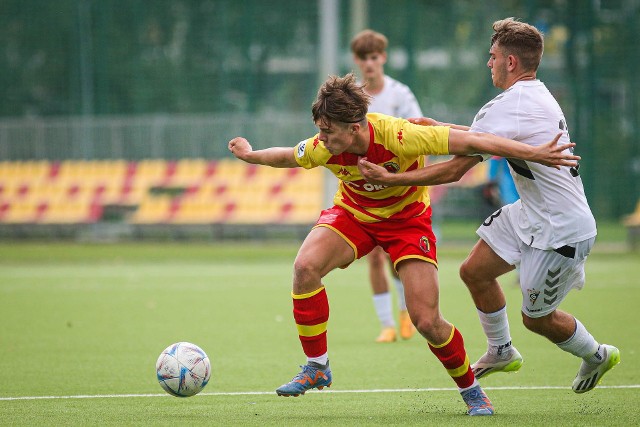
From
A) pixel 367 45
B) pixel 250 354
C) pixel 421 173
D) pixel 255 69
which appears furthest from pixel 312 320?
pixel 255 69

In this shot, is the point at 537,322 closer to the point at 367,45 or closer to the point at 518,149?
the point at 518,149

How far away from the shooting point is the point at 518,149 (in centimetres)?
598

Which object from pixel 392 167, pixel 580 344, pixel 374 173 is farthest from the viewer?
pixel 580 344

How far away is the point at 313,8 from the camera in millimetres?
24828

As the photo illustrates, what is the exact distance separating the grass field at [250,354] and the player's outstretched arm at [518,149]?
4.68ft

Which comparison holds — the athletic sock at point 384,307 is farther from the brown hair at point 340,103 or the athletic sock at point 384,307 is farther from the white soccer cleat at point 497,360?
the brown hair at point 340,103

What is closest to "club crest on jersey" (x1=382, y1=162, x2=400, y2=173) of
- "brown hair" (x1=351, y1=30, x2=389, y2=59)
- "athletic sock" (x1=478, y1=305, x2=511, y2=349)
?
"athletic sock" (x1=478, y1=305, x2=511, y2=349)

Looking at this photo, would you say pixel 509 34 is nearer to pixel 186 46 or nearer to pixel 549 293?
pixel 549 293

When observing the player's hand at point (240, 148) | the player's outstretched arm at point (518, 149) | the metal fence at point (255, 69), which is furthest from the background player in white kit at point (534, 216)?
the metal fence at point (255, 69)

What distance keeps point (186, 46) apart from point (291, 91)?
284 cm

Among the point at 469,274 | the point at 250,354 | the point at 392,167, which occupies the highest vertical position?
the point at 392,167

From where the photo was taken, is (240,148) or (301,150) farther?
(240,148)

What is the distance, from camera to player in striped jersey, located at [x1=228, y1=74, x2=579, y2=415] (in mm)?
6230

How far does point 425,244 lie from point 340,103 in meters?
1.04
